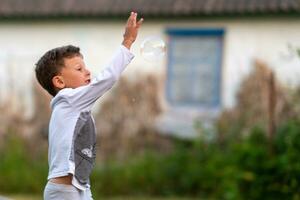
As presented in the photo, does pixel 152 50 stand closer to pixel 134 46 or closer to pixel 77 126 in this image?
pixel 77 126

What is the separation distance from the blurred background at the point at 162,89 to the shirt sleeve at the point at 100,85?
30.4ft

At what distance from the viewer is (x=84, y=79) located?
662 centimetres

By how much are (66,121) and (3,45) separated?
12.2 metres

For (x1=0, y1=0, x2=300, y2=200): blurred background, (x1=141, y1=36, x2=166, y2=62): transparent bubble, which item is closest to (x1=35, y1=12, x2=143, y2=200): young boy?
(x1=141, y1=36, x2=166, y2=62): transparent bubble

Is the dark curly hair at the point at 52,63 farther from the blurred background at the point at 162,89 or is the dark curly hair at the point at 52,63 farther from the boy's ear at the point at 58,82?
the blurred background at the point at 162,89

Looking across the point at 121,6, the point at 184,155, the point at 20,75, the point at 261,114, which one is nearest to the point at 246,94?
the point at 261,114

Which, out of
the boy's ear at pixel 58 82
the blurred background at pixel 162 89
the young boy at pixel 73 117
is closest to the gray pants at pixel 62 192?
the young boy at pixel 73 117

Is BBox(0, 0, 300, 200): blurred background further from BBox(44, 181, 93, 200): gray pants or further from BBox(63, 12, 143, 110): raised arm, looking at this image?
BBox(63, 12, 143, 110): raised arm

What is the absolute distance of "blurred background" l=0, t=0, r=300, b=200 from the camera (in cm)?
1652

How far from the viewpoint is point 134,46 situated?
1705 centimetres

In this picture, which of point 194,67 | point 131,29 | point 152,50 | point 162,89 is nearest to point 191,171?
point 162,89

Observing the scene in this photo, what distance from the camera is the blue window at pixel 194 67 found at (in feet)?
57.0

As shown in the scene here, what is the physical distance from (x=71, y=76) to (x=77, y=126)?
14.6 inches

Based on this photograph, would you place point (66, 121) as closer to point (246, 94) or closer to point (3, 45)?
point (246, 94)
